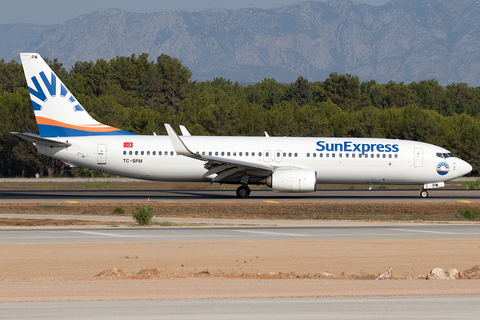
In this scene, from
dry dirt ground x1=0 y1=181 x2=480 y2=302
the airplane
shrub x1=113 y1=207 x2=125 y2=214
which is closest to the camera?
dry dirt ground x1=0 y1=181 x2=480 y2=302

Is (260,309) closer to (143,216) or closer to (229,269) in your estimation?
(229,269)

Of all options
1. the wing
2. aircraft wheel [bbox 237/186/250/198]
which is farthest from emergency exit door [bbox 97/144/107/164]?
aircraft wheel [bbox 237/186/250/198]

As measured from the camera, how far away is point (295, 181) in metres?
30.6

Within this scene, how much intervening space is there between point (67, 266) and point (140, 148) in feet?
60.1

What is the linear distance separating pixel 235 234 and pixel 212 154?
41.4 feet

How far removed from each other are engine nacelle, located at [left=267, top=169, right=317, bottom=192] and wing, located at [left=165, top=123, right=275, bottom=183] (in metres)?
0.75

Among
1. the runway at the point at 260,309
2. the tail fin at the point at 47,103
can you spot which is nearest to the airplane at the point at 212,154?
the tail fin at the point at 47,103

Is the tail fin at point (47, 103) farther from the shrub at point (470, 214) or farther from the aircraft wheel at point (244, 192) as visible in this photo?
the shrub at point (470, 214)

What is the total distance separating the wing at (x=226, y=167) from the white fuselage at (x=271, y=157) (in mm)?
811

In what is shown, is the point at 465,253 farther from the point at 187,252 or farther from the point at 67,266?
the point at 67,266

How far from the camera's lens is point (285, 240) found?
1898 cm

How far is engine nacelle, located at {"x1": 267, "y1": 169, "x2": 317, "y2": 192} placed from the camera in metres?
30.6

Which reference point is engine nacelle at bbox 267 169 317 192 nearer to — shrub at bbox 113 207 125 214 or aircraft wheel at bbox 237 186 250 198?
aircraft wheel at bbox 237 186 250 198

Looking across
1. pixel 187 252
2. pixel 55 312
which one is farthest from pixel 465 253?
pixel 55 312
